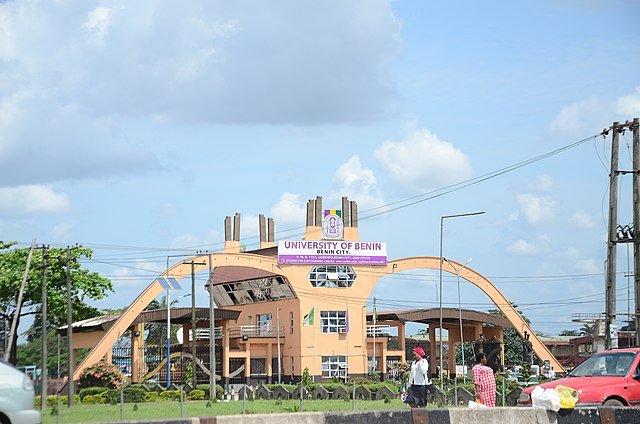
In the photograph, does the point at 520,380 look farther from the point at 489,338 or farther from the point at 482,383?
the point at 489,338

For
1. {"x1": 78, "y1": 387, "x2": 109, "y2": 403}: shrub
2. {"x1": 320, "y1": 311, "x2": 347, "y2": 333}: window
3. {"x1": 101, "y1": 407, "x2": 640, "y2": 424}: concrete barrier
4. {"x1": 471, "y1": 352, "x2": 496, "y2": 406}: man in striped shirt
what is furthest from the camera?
{"x1": 320, "y1": 311, "x2": 347, "y2": 333}: window

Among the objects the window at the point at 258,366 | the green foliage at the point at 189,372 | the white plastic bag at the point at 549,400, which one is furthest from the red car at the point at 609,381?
the window at the point at 258,366

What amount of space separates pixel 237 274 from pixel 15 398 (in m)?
67.3

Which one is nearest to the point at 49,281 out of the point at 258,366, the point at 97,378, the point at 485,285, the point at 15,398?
the point at 97,378

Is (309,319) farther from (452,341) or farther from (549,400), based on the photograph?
(549,400)

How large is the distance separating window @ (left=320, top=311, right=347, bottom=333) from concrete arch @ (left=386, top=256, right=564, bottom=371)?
16.6 feet

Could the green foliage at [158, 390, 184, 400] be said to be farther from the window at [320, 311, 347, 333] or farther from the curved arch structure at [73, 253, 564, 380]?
the window at [320, 311, 347, 333]

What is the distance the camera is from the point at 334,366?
72062 millimetres

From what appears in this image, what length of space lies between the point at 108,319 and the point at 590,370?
52.0 meters

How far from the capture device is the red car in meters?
18.3

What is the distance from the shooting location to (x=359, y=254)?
72.8 metres

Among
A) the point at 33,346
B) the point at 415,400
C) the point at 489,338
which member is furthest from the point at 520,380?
the point at 33,346

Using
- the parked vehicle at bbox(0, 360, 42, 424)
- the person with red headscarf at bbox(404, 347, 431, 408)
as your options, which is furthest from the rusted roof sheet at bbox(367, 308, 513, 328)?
the parked vehicle at bbox(0, 360, 42, 424)

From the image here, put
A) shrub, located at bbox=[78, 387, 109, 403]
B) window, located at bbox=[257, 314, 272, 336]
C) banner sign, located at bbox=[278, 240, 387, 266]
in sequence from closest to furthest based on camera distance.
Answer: shrub, located at bbox=[78, 387, 109, 403] → banner sign, located at bbox=[278, 240, 387, 266] → window, located at bbox=[257, 314, 272, 336]
